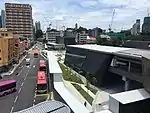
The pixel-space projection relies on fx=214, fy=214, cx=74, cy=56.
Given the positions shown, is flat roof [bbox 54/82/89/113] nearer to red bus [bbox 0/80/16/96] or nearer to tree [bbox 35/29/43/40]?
red bus [bbox 0/80/16/96]

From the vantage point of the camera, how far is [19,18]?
118250mm

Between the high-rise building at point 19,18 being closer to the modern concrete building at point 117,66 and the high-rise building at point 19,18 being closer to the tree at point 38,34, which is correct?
the tree at point 38,34

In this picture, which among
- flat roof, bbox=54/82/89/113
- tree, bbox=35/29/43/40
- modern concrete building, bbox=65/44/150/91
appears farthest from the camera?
tree, bbox=35/29/43/40

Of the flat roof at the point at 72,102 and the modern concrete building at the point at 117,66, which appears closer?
the flat roof at the point at 72,102

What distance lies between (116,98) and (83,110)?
5658 mm

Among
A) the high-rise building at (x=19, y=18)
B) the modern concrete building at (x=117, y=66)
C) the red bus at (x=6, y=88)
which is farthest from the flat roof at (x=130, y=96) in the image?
the high-rise building at (x=19, y=18)

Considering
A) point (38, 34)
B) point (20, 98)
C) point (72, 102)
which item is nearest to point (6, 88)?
point (20, 98)

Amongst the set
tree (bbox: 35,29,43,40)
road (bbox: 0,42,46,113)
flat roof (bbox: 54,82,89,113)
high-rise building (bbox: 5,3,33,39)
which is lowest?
road (bbox: 0,42,46,113)

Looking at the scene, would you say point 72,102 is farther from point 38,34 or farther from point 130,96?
point 38,34

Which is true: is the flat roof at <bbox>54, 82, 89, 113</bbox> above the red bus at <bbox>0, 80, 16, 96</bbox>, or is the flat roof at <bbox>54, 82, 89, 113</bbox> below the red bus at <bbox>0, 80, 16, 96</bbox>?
above

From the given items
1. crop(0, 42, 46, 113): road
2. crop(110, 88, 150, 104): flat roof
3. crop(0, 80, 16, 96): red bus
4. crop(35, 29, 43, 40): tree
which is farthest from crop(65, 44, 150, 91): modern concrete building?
crop(35, 29, 43, 40): tree

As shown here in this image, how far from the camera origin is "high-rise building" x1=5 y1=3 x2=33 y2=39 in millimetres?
115875

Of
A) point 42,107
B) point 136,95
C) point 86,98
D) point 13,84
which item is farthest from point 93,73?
point 42,107

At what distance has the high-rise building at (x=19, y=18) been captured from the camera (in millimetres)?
115875
